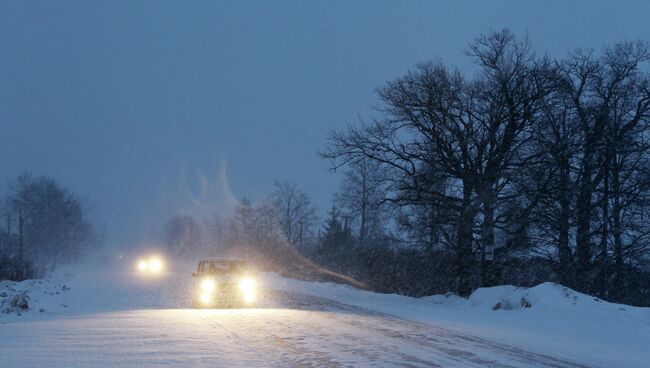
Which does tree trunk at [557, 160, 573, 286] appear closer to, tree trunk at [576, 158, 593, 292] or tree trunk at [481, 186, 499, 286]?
tree trunk at [576, 158, 593, 292]

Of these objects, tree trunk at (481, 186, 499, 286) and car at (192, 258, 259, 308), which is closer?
car at (192, 258, 259, 308)

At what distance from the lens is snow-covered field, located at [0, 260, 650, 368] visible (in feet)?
31.7

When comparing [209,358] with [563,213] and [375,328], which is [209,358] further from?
[563,213]

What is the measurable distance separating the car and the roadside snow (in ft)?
15.5

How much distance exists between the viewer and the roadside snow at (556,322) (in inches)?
464

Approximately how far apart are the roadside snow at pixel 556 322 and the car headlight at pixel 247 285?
4.63 meters

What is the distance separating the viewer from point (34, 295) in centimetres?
2414

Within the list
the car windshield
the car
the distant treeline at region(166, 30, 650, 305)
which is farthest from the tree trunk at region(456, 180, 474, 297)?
the car windshield

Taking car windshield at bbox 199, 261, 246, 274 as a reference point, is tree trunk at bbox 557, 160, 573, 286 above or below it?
above

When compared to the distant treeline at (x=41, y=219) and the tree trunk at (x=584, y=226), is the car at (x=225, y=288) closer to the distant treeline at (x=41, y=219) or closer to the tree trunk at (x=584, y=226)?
the tree trunk at (x=584, y=226)

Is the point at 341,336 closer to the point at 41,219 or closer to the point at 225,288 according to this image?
the point at 225,288

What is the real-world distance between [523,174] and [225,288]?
13.6 m

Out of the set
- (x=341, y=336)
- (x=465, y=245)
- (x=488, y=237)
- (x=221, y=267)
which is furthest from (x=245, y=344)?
(x=465, y=245)

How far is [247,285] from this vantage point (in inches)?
837
